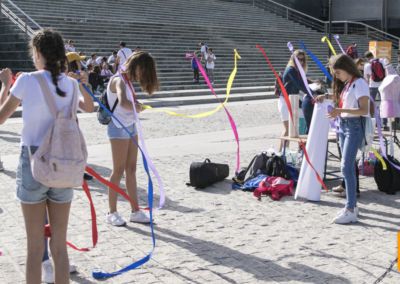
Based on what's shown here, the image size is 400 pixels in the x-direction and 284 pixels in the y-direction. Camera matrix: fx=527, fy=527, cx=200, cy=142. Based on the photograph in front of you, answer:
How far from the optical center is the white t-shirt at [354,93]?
5309 mm

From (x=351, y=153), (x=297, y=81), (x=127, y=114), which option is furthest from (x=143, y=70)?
(x=297, y=81)

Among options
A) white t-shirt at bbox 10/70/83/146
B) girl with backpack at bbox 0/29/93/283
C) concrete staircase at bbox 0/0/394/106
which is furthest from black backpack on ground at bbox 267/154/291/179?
concrete staircase at bbox 0/0/394/106

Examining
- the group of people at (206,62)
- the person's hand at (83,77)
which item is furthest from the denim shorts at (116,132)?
the group of people at (206,62)

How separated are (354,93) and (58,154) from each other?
3403 millimetres

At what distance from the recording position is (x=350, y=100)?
5.41 meters

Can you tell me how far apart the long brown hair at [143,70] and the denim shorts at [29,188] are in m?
2.03

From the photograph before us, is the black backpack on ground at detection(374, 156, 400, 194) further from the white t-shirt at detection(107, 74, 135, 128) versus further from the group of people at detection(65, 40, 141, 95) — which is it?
the group of people at detection(65, 40, 141, 95)

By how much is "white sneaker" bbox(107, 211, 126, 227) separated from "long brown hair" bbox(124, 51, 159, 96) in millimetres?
1326

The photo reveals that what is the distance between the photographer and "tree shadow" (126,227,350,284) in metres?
4.07

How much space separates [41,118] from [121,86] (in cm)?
193

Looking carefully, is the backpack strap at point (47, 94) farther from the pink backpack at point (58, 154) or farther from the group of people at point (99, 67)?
the group of people at point (99, 67)

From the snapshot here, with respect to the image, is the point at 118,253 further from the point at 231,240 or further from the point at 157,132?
the point at 157,132

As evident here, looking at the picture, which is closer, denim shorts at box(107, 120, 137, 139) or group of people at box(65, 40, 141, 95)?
denim shorts at box(107, 120, 137, 139)

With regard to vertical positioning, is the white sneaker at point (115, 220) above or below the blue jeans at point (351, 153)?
below
